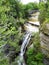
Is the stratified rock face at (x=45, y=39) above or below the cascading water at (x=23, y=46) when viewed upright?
above

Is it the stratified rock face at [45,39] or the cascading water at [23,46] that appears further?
the cascading water at [23,46]

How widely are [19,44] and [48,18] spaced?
574 cm

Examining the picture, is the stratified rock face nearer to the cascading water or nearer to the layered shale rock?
the layered shale rock

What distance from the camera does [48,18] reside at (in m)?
21.1

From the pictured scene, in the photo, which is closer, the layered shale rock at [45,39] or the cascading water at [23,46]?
the layered shale rock at [45,39]

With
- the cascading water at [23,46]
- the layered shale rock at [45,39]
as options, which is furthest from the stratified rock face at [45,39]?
the cascading water at [23,46]

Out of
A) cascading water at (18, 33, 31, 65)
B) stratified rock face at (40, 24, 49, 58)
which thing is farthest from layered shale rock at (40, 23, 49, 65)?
cascading water at (18, 33, 31, 65)

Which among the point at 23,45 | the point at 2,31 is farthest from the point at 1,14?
the point at 23,45

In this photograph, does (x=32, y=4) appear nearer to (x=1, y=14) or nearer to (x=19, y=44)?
(x=19, y=44)

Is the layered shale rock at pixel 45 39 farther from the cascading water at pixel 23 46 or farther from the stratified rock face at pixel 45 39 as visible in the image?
Answer: the cascading water at pixel 23 46

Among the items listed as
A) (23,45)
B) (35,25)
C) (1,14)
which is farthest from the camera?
(35,25)

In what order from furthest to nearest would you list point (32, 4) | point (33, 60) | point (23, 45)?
point (32, 4) → point (23, 45) → point (33, 60)

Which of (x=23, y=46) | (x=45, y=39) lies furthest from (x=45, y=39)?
(x=23, y=46)

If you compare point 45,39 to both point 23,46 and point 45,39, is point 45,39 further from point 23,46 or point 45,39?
point 23,46
